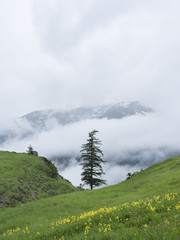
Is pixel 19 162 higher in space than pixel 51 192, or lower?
higher

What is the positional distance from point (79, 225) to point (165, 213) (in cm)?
395

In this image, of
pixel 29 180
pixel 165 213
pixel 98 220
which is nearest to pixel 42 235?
pixel 98 220

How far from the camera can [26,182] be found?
1286 inches

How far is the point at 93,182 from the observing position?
129 feet

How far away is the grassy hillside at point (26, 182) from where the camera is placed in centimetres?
2639

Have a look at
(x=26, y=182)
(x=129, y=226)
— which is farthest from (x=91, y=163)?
(x=129, y=226)

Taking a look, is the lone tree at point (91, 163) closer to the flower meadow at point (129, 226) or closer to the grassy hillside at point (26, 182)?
the grassy hillside at point (26, 182)

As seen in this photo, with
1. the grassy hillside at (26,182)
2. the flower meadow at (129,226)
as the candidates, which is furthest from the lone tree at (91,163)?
the flower meadow at (129,226)

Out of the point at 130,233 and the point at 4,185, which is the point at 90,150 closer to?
the point at 4,185

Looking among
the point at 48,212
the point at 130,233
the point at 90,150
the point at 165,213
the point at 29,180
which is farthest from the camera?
the point at 90,150

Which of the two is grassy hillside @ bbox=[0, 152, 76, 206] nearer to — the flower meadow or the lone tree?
the lone tree

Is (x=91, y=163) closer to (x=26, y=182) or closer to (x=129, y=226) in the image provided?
(x=26, y=182)

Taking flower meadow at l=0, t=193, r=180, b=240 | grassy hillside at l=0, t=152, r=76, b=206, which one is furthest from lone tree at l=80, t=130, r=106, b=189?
flower meadow at l=0, t=193, r=180, b=240

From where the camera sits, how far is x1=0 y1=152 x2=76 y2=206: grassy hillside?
26.4 metres
